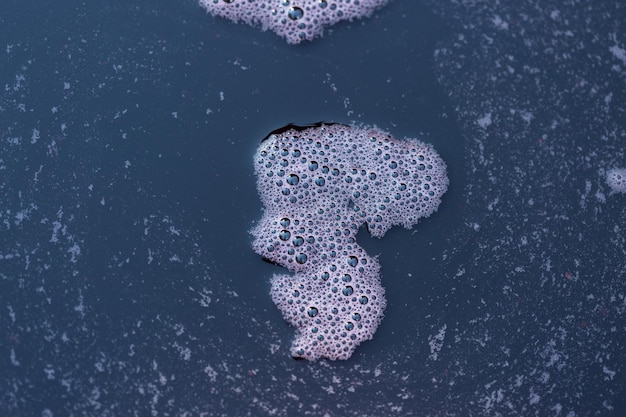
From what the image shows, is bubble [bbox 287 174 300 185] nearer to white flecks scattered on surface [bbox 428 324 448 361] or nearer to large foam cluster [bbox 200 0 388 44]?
large foam cluster [bbox 200 0 388 44]

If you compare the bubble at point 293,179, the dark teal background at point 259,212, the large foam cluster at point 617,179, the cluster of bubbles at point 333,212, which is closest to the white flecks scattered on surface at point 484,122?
the dark teal background at point 259,212

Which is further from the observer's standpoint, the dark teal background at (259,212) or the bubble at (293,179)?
the bubble at (293,179)

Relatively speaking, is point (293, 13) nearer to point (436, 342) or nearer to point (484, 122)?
point (484, 122)

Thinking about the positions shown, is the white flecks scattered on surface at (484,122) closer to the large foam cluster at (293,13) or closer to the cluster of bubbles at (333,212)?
the cluster of bubbles at (333,212)

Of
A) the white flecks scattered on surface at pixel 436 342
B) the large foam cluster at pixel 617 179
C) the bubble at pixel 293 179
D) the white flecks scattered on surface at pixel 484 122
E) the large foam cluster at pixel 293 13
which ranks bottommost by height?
the white flecks scattered on surface at pixel 436 342

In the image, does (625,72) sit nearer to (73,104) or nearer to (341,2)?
(341,2)

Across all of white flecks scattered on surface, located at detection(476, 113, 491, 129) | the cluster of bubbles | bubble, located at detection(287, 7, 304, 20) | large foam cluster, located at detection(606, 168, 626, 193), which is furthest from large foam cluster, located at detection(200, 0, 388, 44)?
large foam cluster, located at detection(606, 168, 626, 193)
